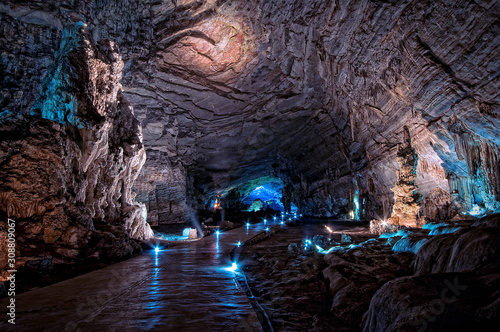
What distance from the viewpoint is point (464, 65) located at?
853cm

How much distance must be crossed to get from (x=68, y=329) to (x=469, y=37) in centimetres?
1113

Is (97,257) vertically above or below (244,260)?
above

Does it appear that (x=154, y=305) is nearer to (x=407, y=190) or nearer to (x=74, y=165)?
(x=74, y=165)

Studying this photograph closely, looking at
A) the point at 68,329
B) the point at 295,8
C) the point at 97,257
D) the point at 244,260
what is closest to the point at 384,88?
the point at 295,8

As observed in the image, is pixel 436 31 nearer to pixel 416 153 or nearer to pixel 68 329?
pixel 416 153

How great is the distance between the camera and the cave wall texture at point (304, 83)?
9.30m

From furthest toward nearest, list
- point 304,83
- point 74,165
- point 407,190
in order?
point 304,83 < point 407,190 < point 74,165

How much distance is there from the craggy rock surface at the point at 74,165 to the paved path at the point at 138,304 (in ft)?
5.94

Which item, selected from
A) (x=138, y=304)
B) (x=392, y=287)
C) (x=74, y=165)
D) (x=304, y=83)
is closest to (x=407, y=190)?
(x=304, y=83)

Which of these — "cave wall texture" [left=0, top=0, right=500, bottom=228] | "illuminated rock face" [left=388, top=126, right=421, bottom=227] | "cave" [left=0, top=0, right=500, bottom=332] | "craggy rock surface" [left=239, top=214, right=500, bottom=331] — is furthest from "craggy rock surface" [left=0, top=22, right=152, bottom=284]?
"illuminated rock face" [left=388, top=126, right=421, bottom=227]

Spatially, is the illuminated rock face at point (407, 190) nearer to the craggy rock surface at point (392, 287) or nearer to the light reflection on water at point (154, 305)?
the craggy rock surface at point (392, 287)

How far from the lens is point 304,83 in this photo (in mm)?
18172

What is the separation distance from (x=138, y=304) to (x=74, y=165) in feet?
19.8

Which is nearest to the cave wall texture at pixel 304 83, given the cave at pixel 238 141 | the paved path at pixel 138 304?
the cave at pixel 238 141
